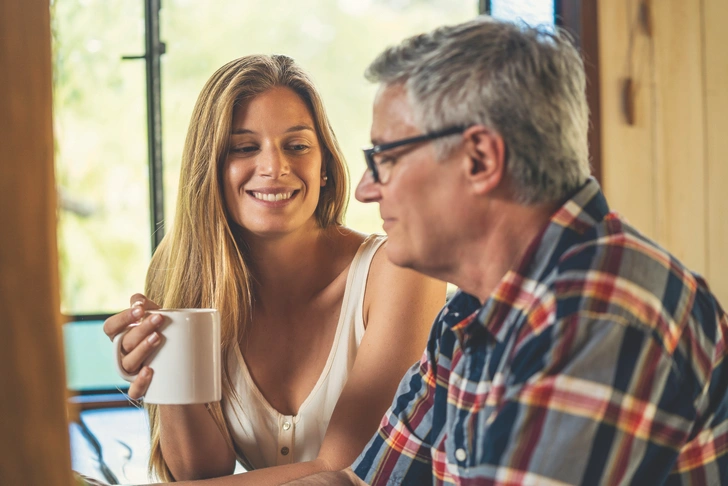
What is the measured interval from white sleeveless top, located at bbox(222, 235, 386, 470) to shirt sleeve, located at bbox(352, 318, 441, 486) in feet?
1.16

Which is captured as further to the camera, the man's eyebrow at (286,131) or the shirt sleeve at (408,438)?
the man's eyebrow at (286,131)

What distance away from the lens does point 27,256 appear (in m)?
0.39

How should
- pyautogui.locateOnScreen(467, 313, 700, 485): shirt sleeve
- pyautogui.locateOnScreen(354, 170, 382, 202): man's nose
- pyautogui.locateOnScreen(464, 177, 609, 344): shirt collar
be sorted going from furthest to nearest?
pyautogui.locateOnScreen(354, 170, 382, 202): man's nose < pyautogui.locateOnScreen(464, 177, 609, 344): shirt collar < pyautogui.locateOnScreen(467, 313, 700, 485): shirt sleeve

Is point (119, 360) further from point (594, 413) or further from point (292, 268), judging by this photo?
point (594, 413)

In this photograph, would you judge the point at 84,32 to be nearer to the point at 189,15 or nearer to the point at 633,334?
the point at 189,15

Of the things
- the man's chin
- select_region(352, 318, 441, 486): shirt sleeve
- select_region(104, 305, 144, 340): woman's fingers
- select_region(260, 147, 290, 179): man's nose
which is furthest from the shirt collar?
select_region(260, 147, 290, 179): man's nose

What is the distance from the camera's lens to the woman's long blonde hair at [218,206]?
56.1 inches

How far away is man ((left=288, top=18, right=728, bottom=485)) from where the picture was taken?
2.17 feet

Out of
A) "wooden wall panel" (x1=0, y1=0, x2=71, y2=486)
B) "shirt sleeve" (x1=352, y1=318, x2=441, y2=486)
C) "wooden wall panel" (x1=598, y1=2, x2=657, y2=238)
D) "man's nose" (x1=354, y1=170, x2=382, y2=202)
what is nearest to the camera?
"wooden wall panel" (x1=0, y1=0, x2=71, y2=486)

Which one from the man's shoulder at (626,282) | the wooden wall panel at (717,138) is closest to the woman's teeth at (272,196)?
the man's shoulder at (626,282)

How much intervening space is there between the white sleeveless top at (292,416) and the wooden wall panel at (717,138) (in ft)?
5.57

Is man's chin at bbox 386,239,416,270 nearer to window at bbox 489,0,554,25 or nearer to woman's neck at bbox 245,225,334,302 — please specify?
woman's neck at bbox 245,225,334,302

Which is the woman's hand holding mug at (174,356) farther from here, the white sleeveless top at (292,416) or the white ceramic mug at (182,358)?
the white sleeveless top at (292,416)

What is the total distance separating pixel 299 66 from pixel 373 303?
19.3 inches
